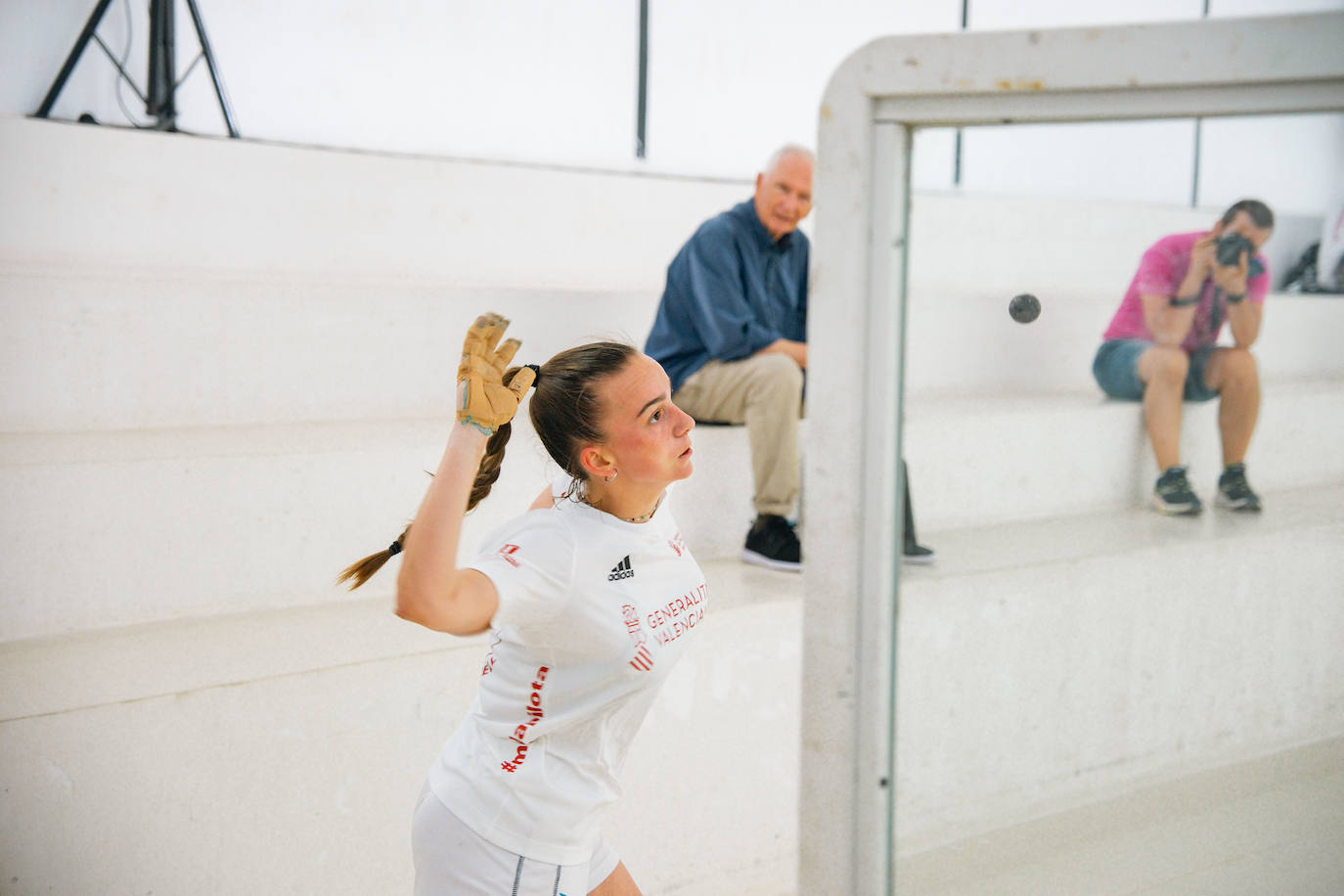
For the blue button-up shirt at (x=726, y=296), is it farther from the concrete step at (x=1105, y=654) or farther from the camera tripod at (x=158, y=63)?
the concrete step at (x=1105, y=654)

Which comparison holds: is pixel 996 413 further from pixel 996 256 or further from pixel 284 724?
pixel 284 724

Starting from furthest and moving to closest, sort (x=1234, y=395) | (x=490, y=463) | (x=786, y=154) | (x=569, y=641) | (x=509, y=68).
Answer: (x=509, y=68) → (x=786, y=154) → (x=490, y=463) → (x=569, y=641) → (x=1234, y=395)

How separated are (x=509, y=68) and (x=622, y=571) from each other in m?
2.55

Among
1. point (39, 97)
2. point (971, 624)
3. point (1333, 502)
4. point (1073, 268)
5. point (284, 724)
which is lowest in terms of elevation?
point (284, 724)

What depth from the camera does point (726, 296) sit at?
8.80 ft

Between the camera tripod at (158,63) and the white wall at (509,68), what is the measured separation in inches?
4.4

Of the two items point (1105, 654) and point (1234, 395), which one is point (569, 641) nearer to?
point (1105, 654)

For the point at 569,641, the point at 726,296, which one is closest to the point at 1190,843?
the point at 569,641

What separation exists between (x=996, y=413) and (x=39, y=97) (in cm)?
254

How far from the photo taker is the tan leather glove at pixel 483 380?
37.3 inches

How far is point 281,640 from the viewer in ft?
6.21

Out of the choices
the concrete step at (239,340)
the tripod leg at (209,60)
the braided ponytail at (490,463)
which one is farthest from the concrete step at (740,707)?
the tripod leg at (209,60)

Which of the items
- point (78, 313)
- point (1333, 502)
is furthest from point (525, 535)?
point (78, 313)

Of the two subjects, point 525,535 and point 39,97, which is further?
point 39,97
